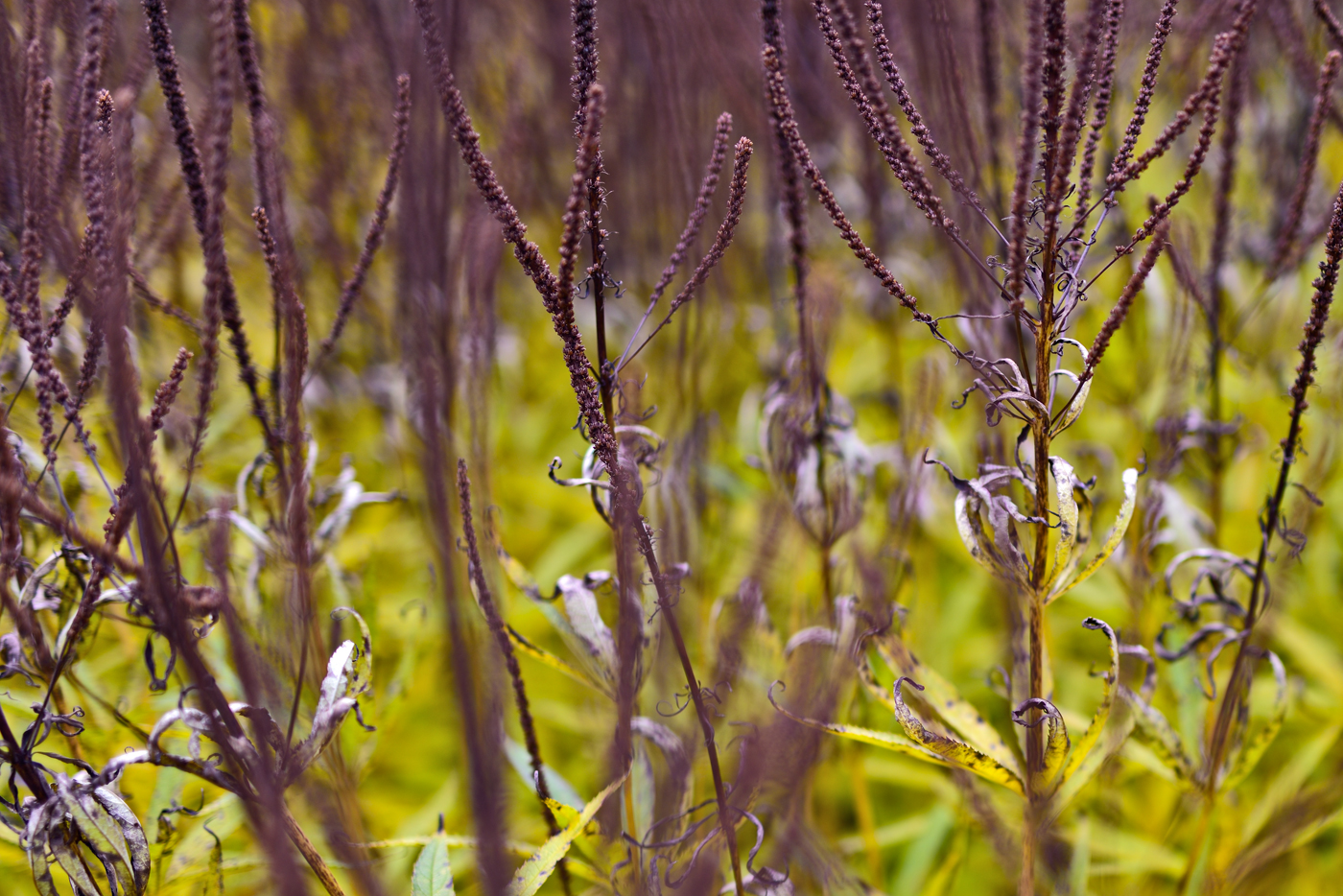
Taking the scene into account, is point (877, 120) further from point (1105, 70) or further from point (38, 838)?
point (38, 838)

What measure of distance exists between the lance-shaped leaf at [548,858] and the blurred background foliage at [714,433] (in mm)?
98

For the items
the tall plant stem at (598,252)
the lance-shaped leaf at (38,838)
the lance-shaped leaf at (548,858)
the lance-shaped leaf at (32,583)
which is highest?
the tall plant stem at (598,252)

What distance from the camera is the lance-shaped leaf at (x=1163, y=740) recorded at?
672mm

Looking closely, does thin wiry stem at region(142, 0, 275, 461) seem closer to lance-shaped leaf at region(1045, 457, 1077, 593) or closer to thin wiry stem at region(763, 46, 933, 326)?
thin wiry stem at region(763, 46, 933, 326)

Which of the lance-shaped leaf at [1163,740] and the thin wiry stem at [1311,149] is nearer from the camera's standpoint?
the thin wiry stem at [1311,149]

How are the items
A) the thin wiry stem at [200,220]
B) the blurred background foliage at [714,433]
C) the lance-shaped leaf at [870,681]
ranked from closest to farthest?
the thin wiry stem at [200,220]
the lance-shaped leaf at [870,681]
the blurred background foliage at [714,433]

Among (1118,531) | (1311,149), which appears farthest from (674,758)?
(1311,149)

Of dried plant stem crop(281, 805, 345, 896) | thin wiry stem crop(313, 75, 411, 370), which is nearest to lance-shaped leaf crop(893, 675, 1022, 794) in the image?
dried plant stem crop(281, 805, 345, 896)

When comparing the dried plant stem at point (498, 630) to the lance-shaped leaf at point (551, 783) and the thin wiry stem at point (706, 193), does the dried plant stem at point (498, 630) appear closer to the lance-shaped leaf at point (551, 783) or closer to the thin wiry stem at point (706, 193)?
the lance-shaped leaf at point (551, 783)

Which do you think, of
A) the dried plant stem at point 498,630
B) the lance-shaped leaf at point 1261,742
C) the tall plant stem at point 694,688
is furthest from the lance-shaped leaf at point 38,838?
the lance-shaped leaf at point 1261,742

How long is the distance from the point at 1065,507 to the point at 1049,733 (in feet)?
0.47

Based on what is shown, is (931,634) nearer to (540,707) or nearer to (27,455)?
(540,707)

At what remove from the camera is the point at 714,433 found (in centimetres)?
137

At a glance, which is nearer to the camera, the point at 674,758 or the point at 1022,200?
the point at 1022,200
